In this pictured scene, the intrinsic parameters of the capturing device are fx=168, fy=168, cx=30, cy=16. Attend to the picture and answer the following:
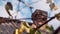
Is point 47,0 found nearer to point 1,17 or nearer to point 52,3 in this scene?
point 52,3

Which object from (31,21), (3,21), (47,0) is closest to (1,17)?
(3,21)

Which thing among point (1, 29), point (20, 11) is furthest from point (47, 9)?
point (1, 29)

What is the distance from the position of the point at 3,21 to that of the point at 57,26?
273 mm

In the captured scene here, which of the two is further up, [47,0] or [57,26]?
[47,0]

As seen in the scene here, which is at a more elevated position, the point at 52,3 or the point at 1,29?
the point at 52,3

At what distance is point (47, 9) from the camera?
880 millimetres

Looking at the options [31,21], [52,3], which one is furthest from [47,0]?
[31,21]

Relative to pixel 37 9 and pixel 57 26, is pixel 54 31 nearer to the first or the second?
pixel 57 26

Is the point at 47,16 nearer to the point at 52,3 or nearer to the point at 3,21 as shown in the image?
the point at 52,3

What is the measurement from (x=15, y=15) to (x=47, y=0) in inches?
7.2

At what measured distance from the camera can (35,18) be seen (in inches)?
33.4

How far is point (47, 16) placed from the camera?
850 millimetres

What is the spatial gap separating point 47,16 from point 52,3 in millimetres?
74

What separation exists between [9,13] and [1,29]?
0.30 feet
